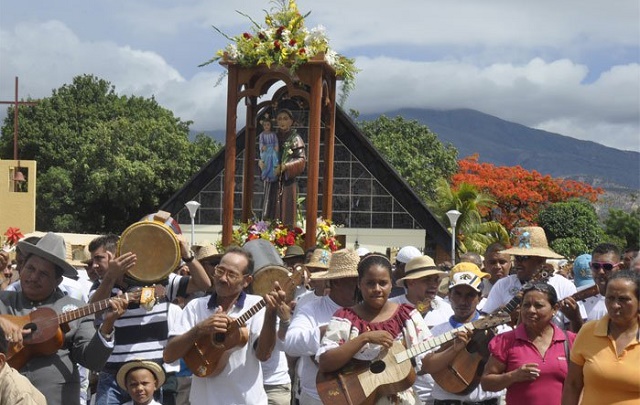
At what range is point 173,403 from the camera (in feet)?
29.3

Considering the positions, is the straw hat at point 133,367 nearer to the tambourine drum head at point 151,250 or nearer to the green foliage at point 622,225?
the tambourine drum head at point 151,250

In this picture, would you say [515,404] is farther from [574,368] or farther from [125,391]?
[125,391]

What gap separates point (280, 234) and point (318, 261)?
555cm

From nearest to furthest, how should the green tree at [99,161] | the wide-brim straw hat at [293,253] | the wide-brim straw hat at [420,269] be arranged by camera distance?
the wide-brim straw hat at [420,269], the wide-brim straw hat at [293,253], the green tree at [99,161]

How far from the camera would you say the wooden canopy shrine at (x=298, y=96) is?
661 inches

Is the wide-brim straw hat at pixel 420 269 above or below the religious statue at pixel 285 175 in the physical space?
below

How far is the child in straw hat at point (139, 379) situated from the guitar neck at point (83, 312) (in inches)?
26.8

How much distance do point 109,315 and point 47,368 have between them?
558 millimetres

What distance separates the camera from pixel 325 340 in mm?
7137

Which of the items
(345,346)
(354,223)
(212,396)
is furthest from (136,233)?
(354,223)

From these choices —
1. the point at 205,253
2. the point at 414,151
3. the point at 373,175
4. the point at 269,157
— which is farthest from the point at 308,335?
the point at 414,151

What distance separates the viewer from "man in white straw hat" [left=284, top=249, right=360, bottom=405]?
751 centimetres

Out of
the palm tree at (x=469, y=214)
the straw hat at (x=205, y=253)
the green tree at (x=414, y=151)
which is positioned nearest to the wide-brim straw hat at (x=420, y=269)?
the straw hat at (x=205, y=253)

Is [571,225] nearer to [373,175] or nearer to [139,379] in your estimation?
[373,175]
